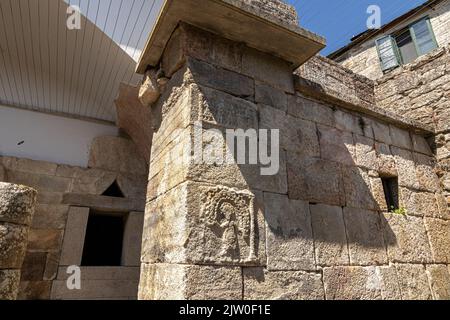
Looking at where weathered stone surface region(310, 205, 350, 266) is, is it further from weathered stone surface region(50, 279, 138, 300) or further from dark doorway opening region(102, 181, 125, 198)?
dark doorway opening region(102, 181, 125, 198)

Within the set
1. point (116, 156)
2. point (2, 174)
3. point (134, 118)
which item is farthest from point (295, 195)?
point (2, 174)

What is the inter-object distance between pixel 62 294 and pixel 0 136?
250 centimetres

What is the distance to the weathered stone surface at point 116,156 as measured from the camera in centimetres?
470

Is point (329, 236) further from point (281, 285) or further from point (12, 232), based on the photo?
point (12, 232)

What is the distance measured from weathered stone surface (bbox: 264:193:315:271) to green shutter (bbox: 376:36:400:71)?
7.78m

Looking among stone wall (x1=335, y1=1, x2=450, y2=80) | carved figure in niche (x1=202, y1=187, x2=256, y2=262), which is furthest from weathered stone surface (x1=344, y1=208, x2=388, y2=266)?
stone wall (x1=335, y1=1, x2=450, y2=80)

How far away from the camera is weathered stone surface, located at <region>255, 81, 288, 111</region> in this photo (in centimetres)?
212

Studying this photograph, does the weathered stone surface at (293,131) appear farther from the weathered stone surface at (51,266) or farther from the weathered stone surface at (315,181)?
the weathered stone surface at (51,266)

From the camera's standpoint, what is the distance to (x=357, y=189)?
7.78ft

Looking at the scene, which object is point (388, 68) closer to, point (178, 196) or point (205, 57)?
point (205, 57)

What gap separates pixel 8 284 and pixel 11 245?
0.33 metres

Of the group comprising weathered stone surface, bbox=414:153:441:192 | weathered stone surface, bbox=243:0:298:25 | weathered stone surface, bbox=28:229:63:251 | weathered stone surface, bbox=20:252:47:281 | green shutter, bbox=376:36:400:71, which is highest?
green shutter, bbox=376:36:400:71

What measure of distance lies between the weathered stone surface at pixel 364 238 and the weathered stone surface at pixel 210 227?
0.85m

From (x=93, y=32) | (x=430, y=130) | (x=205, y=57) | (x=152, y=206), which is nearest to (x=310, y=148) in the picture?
(x=205, y=57)
